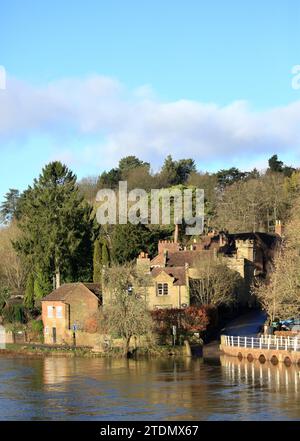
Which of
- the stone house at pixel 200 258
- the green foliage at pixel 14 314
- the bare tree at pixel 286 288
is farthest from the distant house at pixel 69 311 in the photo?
the bare tree at pixel 286 288

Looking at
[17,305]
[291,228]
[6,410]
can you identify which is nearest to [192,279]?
[291,228]

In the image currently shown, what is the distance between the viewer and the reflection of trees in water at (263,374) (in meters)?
57.1

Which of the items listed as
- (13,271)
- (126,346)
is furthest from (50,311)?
(13,271)

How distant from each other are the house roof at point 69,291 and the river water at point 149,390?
45.5 feet

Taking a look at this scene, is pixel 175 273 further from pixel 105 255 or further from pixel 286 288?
pixel 286 288

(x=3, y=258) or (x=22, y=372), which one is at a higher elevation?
(x=3, y=258)

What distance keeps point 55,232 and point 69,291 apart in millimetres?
12093

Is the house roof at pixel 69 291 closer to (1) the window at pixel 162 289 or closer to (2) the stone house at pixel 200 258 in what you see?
(2) the stone house at pixel 200 258

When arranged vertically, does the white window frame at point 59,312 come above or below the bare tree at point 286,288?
below

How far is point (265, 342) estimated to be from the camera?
71000mm

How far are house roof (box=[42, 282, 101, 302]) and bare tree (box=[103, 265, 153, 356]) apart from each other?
802 cm
